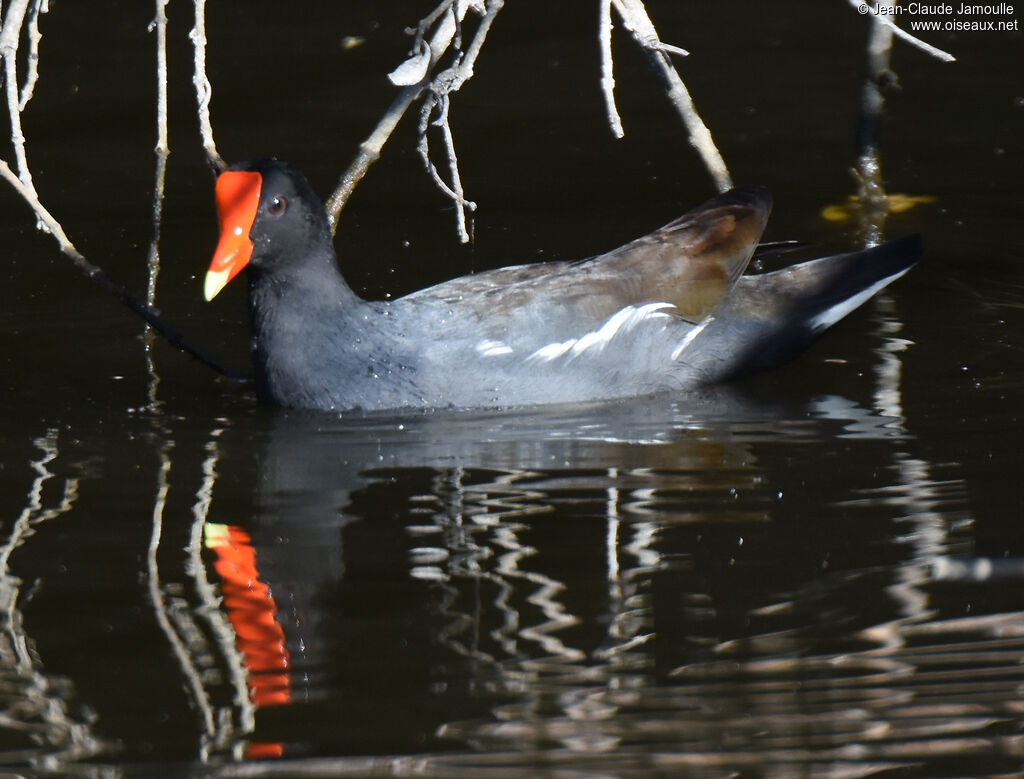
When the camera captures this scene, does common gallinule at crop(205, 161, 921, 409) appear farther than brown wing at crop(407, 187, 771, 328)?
No

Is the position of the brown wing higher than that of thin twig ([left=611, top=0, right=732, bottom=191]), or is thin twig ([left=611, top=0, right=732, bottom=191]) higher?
thin twig ([left=611, top=0, right=732, bottom=191])

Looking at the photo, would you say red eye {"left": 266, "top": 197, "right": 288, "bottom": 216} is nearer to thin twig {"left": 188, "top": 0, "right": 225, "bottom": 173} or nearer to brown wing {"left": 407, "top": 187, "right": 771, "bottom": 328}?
thin twig {"left": 188, "top": 0, "right": 225, "bottom": 173}

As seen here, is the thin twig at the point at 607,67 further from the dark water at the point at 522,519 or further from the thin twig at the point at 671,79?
the dark water at the point at 522,519

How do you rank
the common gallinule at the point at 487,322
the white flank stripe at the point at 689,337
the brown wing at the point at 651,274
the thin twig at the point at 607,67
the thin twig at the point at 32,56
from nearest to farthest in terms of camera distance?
1. the thin twig at the point at 607,67
2. the thin twig at the point at 32,56
3. the common gallinule at the point at 487,322
4. the brown wing at the point at 651,274
5. the white flank stripe at the point at 689,337

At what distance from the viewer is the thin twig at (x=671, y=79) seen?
4242mm

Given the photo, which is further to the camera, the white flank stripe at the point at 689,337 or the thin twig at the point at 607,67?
the white flank stripe at the point at 689,337

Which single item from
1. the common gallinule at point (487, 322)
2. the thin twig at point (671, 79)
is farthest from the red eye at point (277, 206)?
the thin twig at point (671, 79)

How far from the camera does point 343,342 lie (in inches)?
181

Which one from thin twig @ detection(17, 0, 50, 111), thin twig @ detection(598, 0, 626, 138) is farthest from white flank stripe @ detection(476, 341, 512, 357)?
thin twig @ detection(17, 0, 50, 111)

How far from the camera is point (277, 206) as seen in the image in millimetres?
4625

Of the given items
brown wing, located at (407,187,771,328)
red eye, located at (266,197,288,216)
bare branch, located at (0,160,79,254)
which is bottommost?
brown wing, located at (407,187,771,328)

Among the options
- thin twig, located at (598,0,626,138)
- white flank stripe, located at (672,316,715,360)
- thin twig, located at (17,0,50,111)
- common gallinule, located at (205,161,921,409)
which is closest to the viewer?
thin twig, located at (598,0,626,138)

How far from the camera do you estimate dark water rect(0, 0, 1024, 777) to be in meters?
2.63

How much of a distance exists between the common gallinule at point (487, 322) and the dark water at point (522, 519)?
4.2 inches
